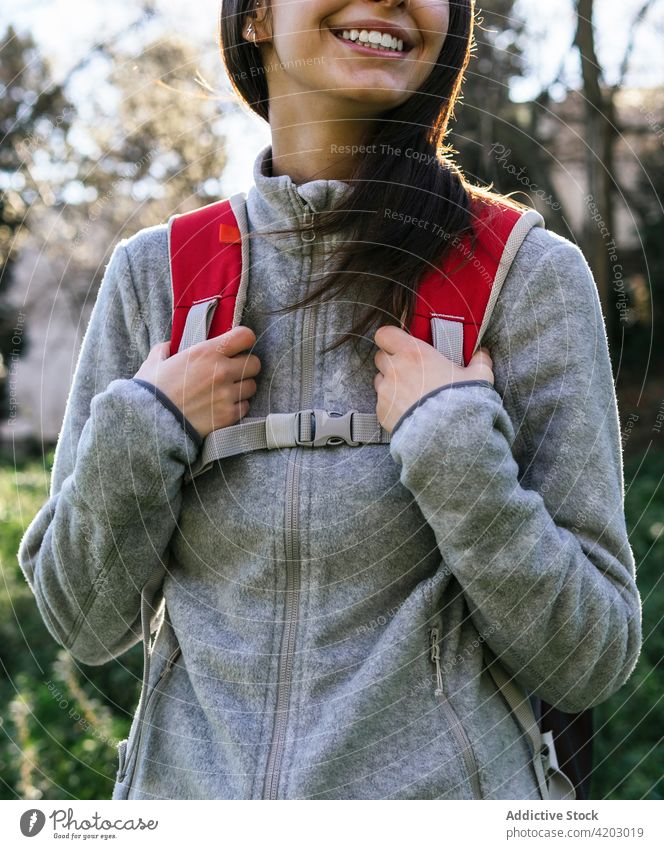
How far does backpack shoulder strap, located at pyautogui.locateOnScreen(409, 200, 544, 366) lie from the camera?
161cm

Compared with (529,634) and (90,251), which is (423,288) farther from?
(90,251)

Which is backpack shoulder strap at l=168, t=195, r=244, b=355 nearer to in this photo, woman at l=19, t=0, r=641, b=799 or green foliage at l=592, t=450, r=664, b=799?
woman at l=19, t=0, r=641, b=799

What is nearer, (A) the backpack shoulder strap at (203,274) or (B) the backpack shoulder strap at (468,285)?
(B) the backpack shoulder strap at (468,285)

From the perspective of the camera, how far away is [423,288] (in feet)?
5.41

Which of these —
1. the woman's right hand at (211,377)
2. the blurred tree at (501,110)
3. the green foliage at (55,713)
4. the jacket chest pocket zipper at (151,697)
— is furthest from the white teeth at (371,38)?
the blurred tree at (501,110)

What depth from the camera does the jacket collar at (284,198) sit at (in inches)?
68.0

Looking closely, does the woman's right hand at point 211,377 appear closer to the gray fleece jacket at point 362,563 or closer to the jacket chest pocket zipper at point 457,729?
the gray fleece jacket at point 362,563

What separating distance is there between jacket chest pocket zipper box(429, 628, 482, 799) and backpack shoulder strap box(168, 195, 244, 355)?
0.60 metres

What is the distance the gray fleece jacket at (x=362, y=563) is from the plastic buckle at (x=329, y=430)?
15mm

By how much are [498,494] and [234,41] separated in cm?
92

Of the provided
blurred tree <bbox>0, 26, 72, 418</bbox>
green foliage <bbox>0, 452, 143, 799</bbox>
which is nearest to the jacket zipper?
green foliage <bbox>0, 452, 143, 799</bbox>

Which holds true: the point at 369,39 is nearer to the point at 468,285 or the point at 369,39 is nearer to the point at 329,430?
the point at 468,285

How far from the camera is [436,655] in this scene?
153 centimetres
